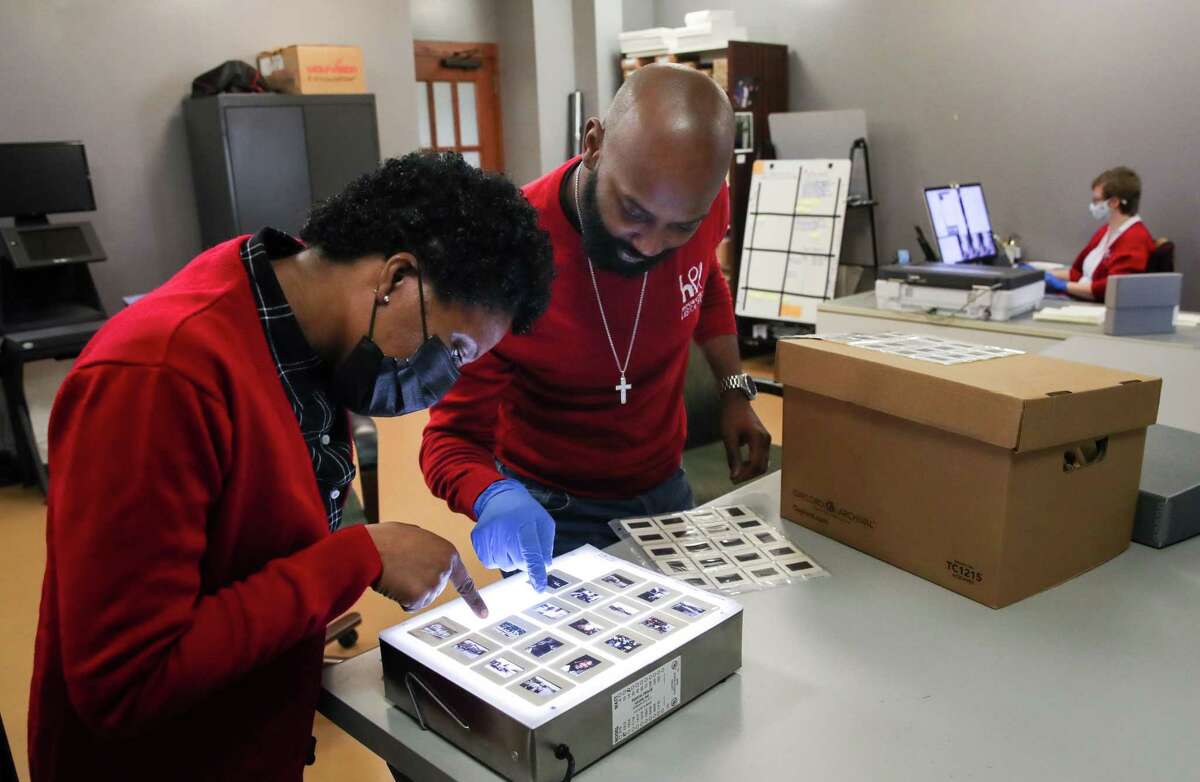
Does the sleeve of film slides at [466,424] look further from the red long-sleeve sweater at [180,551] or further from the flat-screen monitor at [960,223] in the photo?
the flat-screen monitor at [960,223]

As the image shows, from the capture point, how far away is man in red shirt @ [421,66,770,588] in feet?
4.20

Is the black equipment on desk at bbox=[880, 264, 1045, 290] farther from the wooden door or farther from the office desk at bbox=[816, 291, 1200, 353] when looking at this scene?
the wooden door

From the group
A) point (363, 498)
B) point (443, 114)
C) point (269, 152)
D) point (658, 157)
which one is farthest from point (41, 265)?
point (658, 157)

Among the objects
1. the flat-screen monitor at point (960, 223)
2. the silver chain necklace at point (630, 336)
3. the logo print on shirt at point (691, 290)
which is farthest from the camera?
the flat-screen monitor at point (960, 223)

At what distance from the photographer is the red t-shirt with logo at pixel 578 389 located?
4.77 feet

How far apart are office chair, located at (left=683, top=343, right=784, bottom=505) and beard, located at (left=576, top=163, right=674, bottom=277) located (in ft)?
3.05

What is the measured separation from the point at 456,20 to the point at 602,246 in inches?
217

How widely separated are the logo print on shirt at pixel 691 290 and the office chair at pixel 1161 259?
338cm

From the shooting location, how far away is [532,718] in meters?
0.81

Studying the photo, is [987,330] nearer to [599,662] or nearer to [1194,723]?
[1194,723]

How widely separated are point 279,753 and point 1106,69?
199 inches

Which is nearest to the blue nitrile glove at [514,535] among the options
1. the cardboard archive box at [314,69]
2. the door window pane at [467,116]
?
the cardboard archive box at [314,69]

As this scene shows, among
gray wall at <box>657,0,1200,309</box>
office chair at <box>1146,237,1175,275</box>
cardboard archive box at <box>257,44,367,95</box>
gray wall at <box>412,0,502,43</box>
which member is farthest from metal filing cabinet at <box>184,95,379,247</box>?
office chair at <box>1146,237,1175,275</box>

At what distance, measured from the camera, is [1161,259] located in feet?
13.5
